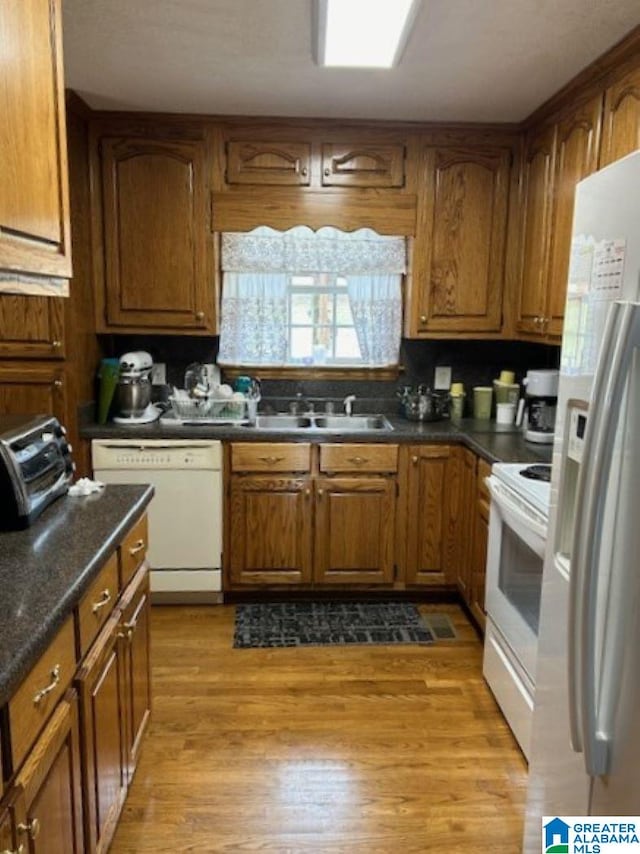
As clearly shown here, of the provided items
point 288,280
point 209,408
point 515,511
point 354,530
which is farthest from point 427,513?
point 288,280

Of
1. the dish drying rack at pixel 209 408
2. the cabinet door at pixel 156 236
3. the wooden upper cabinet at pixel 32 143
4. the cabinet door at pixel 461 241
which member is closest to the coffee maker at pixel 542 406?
the cabinet door at pixel 461 241

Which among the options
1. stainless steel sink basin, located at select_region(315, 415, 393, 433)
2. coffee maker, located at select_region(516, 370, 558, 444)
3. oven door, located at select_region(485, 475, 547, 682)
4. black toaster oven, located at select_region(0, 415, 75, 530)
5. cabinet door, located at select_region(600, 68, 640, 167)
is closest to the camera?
black toaster oven, located at select_region(0, 415, 75, 530)

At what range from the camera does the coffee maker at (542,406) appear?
307 centimetres

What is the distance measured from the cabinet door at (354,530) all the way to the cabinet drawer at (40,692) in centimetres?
196

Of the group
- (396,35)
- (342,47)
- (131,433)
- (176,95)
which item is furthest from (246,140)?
(131,433)

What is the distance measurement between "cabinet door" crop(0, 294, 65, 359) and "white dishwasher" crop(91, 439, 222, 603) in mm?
505

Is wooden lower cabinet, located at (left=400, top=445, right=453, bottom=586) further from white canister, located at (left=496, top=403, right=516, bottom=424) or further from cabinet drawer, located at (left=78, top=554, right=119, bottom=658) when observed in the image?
cabinet drawer, located at (left=78, top=554, right=119, bottom=658)

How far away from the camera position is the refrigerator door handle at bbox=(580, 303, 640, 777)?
1.11 m

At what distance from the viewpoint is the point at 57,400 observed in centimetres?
303

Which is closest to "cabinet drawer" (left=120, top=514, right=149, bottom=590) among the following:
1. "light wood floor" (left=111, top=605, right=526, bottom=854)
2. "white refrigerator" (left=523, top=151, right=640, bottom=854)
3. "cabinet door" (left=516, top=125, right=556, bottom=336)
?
"light wood floor" (left=111, top=605, right=526, bottom=854)

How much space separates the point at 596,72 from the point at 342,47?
983 mm

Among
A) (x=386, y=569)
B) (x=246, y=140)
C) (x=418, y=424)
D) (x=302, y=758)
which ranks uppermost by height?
(x=246, y=140)

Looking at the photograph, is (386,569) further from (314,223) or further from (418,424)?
(314,223)

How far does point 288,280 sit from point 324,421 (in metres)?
0.82
